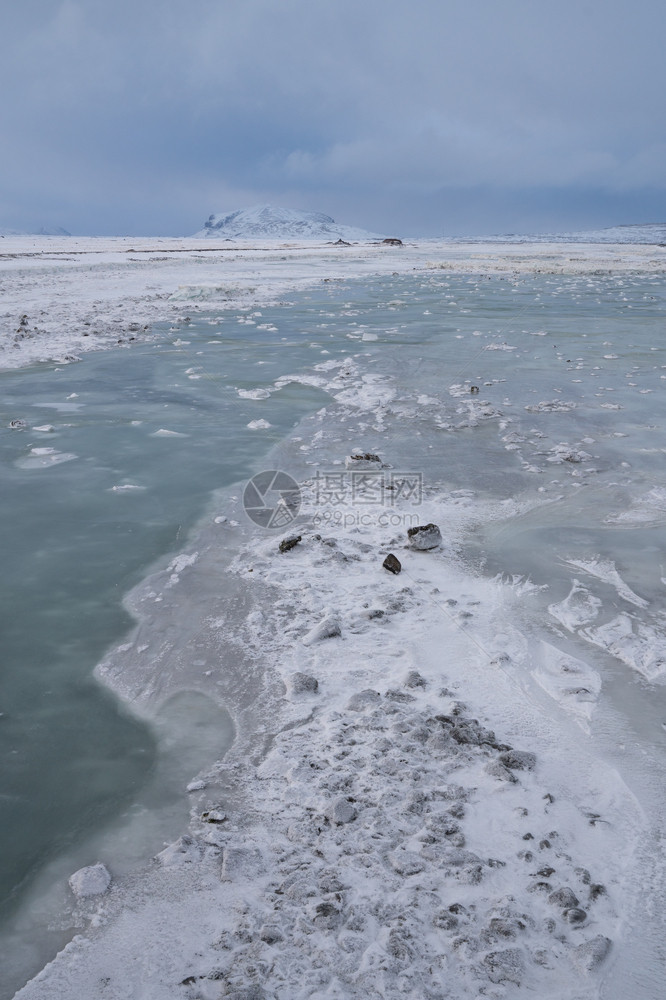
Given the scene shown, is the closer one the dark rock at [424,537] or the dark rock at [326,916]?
the dark rock at [326,916]

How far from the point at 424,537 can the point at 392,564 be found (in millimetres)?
398

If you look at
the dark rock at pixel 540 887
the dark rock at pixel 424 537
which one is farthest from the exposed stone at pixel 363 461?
the dark rock at pixel 540 887

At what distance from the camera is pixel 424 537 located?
14.2ft

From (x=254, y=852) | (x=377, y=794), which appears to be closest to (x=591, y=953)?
(x=377, y=794)

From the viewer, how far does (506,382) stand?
30.6 ft

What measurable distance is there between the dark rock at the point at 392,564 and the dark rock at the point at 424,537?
28 centimetres

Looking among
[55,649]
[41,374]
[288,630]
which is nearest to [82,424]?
[41,374]

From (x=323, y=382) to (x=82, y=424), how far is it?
362 centimetres

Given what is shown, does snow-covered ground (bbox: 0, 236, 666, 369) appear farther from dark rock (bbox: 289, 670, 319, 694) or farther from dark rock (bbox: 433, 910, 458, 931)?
dark rock (bbox: 433, 910, 458, 931)

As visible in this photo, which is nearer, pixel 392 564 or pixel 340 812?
pixel 340 812

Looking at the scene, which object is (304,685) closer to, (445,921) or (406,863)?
(406,863)

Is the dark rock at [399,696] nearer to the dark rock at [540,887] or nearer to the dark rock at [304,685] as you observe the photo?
the dark rock at [304,685]

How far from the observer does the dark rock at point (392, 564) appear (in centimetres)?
404

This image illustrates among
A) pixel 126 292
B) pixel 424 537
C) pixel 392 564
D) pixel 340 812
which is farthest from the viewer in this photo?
pixel 126 292
